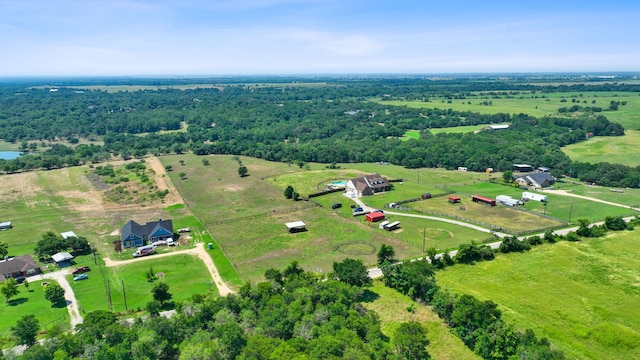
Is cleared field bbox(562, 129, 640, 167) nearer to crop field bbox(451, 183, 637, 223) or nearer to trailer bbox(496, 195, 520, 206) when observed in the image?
crop field bbox(451, 183, 637, 223)

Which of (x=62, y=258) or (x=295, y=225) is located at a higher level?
(x=62, y=258)

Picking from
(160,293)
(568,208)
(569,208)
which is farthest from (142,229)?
(569,208)

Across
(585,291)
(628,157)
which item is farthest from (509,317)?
(628,157)

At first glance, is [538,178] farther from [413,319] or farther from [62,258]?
Result: [62,258]

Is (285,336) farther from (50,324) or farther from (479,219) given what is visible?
(479,219)

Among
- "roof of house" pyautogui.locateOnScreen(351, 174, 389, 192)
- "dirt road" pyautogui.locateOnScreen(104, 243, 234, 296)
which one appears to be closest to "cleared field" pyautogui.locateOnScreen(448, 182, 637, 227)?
"roof of house" pyautogui.locateOnScreen(351, 174, 389, 192)
